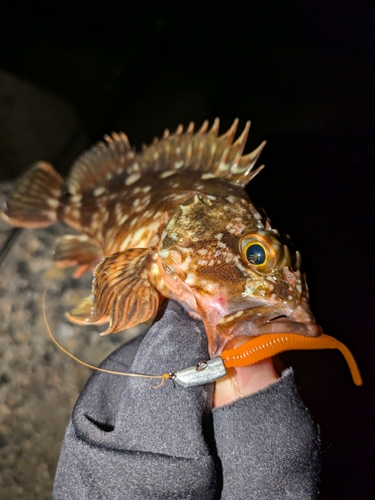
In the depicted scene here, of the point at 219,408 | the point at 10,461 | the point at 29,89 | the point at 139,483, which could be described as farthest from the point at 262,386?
the point at 29,89

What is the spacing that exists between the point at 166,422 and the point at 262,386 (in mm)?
318

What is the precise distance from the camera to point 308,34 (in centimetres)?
280

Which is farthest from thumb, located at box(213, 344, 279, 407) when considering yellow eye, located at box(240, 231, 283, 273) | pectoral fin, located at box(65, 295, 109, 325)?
pectoral fin, located at box(65, 295, 109, 325)

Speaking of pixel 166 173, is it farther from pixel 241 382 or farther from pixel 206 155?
pixel 241 382

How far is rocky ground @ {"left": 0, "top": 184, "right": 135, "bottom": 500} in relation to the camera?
62.7 inches

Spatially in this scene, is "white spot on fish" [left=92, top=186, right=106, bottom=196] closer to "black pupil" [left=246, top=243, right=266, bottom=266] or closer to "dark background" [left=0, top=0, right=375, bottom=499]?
"black pupil" [left=246, top=243, right=266, bottom=266]

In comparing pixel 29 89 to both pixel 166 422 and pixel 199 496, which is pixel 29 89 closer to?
pixel 166 422

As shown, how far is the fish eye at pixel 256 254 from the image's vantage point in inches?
40.7

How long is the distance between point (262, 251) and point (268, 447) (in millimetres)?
562

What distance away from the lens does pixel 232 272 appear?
1.06m

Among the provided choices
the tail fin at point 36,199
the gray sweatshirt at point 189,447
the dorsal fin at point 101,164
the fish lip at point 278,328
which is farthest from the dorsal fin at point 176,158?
the gray sweatshirt at point 189,447

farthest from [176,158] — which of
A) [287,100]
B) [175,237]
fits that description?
[287,100]

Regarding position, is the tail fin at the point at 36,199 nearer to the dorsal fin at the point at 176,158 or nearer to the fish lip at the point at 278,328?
the dorsal fin at the point at 176,158

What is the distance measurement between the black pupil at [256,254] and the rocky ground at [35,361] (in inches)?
48.2
